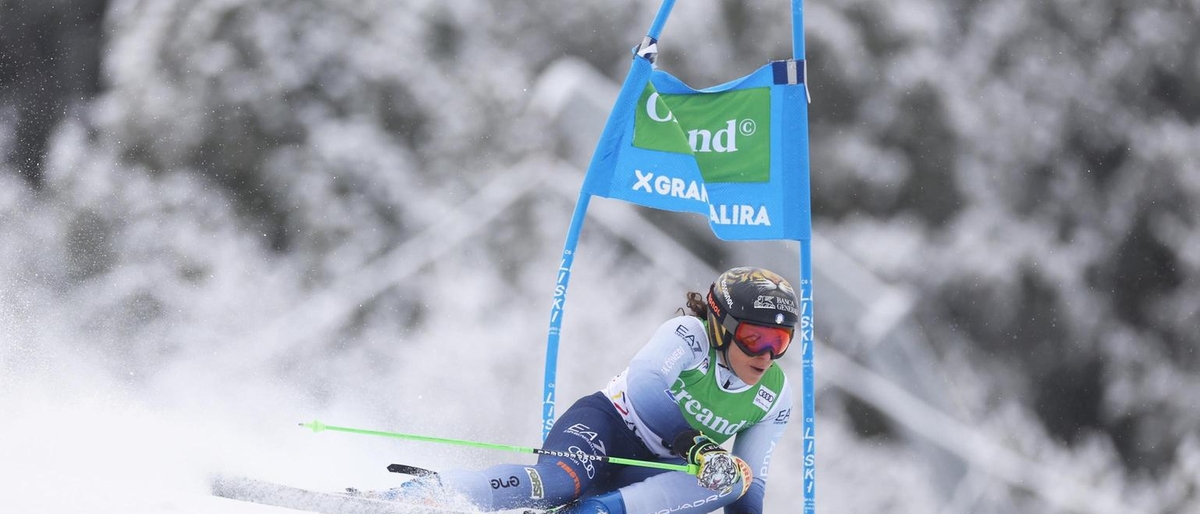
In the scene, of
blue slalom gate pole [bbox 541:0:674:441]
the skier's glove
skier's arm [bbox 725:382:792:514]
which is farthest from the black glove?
blue slalom gate pole [bbox 541:0:674:441]

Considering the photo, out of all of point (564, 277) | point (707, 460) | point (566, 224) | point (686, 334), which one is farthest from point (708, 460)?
point (566, 224)

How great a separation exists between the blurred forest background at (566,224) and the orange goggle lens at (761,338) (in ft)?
11.1

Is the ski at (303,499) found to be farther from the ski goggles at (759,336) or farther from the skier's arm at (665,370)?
the ski goggles at (759,336)

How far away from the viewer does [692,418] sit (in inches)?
128

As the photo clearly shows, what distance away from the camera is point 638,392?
3.25 m

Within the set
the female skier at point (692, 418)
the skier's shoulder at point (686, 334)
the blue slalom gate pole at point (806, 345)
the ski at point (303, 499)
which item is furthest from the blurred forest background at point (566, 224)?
the ski at point (303, 499)

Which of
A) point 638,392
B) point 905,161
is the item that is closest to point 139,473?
point 638,392

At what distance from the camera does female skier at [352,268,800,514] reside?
2953mm

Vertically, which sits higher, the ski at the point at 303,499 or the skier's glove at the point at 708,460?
the skier's glove at the point at 708,460

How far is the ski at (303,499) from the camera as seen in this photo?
2479 mm

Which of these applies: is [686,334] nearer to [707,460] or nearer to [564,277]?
[707,460]

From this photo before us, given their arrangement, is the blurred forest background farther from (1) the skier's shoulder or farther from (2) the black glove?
(2) the black glove

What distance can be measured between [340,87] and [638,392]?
4562mm

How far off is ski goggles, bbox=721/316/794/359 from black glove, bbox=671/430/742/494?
0.31 meters
